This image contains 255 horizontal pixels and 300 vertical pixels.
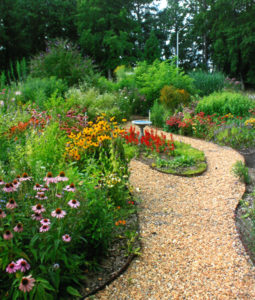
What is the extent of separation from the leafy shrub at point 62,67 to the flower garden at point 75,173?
50.0 inches

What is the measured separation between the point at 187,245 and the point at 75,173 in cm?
148

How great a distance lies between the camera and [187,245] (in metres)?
3.29

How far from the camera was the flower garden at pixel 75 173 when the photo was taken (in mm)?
2180

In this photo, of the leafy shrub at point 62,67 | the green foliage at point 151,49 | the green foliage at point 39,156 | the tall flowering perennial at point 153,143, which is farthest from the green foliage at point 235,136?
the green foliage at point 151,49

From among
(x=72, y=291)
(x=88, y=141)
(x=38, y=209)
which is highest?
(x=38, y=209)

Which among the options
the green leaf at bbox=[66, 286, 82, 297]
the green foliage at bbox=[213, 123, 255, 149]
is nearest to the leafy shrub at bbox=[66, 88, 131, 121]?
the green foliage at bbox=[213, 123, 255, 149]

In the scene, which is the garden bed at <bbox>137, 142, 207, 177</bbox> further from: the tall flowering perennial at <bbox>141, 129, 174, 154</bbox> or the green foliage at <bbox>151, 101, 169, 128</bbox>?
the green foliage at <bbox>151, 101, 169, 128</bbox>

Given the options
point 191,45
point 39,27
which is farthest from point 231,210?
point 191,45

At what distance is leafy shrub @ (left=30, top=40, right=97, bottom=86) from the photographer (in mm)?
12320

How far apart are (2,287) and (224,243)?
90.8 inches

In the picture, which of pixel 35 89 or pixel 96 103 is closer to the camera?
pixel 96 103

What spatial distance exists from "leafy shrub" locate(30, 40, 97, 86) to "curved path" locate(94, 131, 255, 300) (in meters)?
8.20

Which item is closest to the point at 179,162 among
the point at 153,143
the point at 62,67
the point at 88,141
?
the point at 153,143

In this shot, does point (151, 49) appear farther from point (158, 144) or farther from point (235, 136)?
point (158, 144)
